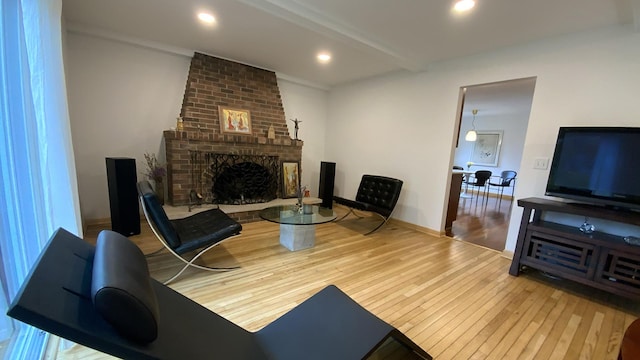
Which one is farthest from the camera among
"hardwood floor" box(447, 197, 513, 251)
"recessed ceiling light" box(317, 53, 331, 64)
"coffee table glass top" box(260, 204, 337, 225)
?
"hardwood floor" box(447, 197, 513, 251)

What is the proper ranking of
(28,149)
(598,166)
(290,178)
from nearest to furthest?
1. (28,149)
2. (598,166)
3. (290,178)

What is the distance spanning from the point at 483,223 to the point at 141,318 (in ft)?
17.5

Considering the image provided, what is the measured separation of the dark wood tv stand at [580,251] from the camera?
2.14 m

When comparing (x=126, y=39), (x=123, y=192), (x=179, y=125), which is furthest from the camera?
(x=179, y=125)

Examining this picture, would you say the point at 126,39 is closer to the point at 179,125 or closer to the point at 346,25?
the point at 179,125

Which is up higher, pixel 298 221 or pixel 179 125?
pixel 179 125

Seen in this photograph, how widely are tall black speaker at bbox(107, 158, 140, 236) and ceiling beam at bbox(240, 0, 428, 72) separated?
7.44ft

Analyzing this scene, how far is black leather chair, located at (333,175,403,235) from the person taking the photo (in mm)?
3898

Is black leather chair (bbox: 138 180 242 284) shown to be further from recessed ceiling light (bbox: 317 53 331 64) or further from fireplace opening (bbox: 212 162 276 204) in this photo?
recessed ceiling light (bbox: 317 53 331 64)

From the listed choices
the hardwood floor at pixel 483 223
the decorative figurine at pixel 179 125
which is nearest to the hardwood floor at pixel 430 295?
the hardwood floor at pixel 483 223

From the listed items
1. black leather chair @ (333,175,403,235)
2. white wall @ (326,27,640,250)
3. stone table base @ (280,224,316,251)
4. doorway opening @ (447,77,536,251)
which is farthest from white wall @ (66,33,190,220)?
doorway opening @ (447,77,536,251)

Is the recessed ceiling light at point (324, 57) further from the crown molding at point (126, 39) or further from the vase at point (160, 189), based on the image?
the vase at point (160, 189)

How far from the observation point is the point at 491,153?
7949mm

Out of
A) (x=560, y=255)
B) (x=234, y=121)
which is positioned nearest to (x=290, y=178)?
(x=234, y=121)
